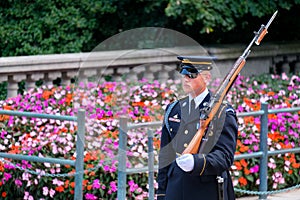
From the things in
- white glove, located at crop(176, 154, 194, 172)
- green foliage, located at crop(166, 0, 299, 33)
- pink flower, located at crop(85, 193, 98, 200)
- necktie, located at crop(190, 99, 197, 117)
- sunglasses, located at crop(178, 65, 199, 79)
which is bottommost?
white glove, located at crop(176, 154, 194, 172)

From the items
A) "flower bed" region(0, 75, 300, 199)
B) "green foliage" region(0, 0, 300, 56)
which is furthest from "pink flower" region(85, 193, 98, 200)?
"green foliage" region(0, 0, 300, 56)

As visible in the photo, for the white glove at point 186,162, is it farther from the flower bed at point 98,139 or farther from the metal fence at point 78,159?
the metal fence at point 78,159

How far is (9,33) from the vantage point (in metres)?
13.3

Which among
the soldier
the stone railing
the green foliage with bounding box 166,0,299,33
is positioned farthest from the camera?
the green foliage with bounding box 166,0,299,33

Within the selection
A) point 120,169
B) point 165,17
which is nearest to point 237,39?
point 165,17

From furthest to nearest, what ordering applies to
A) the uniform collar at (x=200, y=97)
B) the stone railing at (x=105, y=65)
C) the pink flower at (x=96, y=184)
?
the stone railing at (x=105, y=65)
the pink flower at (x=96, y=184)
the uniform collar at (x=200, y=97)

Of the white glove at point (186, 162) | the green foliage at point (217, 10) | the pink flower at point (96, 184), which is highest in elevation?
the green foliage at point (217, 10)

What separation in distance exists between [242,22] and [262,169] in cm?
488

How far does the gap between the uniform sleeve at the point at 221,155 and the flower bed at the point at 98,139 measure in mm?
1534

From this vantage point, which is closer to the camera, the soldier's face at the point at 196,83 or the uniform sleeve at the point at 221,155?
the uniform sleeve at the point at 221,155

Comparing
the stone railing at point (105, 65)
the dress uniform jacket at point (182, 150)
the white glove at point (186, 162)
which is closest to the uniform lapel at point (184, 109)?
the dress uniform jacket at point (182, 150)

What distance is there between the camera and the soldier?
20.3 feet

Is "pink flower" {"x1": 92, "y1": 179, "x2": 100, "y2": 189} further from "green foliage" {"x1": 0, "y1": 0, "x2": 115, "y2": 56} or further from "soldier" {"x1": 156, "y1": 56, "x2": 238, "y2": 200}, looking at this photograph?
"green foliage" {"x1": 0, "y1": 0, "x2": 115, "y2": 56}

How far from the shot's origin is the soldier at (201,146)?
6.20 meters
